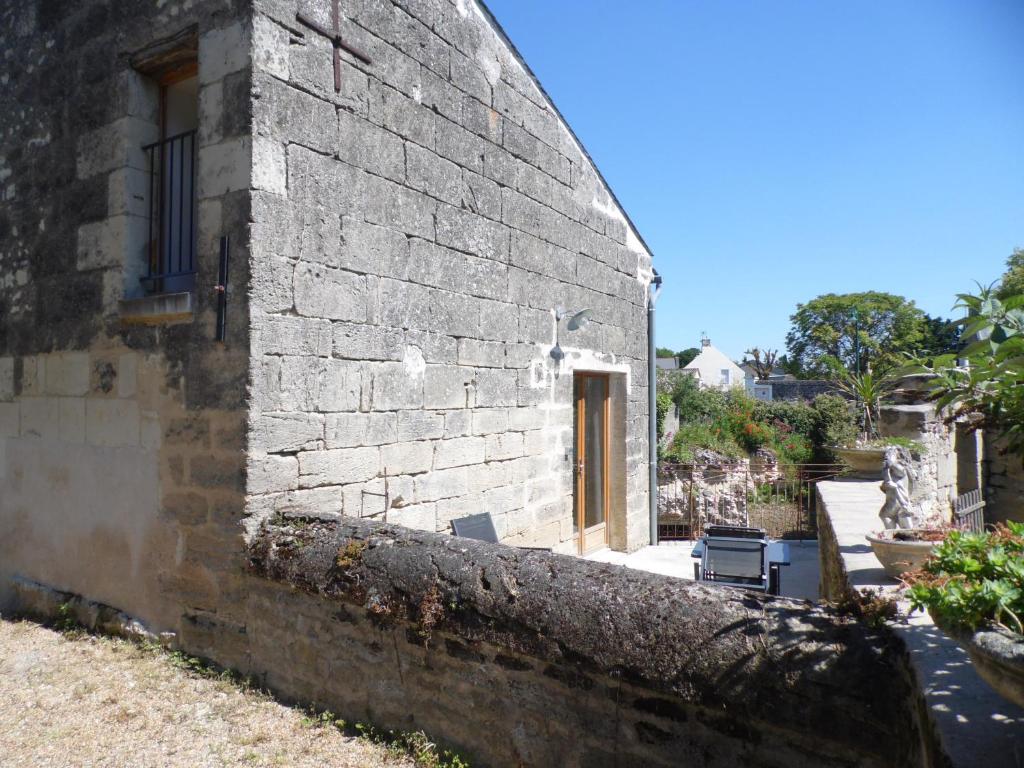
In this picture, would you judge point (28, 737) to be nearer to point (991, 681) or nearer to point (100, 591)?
point (100, 591)

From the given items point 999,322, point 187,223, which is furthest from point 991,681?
point 187,223

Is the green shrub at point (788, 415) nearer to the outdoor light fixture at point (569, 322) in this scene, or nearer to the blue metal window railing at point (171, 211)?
the outdoor light fixture at point (569, 322)

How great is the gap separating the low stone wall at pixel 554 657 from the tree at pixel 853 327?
43.6 m

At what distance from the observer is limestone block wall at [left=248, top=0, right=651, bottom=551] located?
3877 millimetres

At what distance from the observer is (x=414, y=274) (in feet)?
15.6

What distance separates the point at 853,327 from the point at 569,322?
4419 cm

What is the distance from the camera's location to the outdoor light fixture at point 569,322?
6414 mm

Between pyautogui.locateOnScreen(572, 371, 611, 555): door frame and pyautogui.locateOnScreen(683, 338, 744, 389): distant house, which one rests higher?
pyautogui.locateOnScreen(683, 338, 744, 389): distant house

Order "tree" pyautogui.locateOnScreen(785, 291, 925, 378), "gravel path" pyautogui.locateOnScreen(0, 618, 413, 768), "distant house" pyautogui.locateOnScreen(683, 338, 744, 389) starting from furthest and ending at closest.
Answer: "distant house" pyautogui.locateOnScreen(683, 338, 744, 389), "tree" pyautogui.locateOnScreen(785, 291, 925, 378), "gravel path" pyautogui.locateOnScreen(0, 618, 413, 768)

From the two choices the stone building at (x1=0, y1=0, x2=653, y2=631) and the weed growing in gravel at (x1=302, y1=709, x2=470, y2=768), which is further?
the stone building at (x1=0, y1=0, x2=653, y2=631)

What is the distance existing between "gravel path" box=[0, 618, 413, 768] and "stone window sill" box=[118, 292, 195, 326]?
196 centimetres

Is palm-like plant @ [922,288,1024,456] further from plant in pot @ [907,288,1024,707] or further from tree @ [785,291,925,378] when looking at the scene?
tree @ [785,291,925,378]

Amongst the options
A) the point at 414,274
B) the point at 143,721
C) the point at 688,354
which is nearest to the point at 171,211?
the point at 414,274

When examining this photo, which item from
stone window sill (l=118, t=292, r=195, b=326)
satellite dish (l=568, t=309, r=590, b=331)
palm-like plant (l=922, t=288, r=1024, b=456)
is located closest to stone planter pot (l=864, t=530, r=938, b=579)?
palm-like plant (l=922, t=288, r=1024, b=456)
